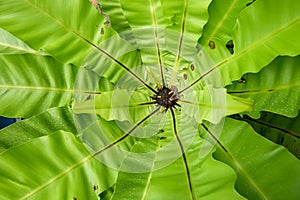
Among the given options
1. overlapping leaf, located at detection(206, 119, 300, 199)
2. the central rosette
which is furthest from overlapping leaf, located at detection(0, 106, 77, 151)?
overlapping leaf, located at detection(206, 119, 300, 199)

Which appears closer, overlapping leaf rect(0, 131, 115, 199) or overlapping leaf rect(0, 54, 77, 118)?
overlapping leaf rect(0, 131, 115, 199)

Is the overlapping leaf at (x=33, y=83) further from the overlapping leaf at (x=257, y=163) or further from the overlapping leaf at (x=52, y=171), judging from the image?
the overlapping leaf at (x=257, y=163)

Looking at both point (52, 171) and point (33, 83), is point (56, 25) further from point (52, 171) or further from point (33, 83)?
point (52, 171)

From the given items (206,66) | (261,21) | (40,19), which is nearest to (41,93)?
(40,19)

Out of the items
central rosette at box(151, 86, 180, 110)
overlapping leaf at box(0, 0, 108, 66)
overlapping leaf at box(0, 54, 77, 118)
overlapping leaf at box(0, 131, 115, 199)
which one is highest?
overlapping leaf at box(0, 0, 108, 66)

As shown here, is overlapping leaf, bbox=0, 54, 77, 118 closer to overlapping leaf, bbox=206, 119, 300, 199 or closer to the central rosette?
the central rosette

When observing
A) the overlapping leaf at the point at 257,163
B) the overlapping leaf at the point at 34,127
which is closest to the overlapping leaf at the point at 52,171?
the overlapping leaf at the point at 34,127

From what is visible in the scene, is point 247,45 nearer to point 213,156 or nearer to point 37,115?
point 213,156

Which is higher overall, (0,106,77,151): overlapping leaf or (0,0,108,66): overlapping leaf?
(0,0,108,66): overlapping leaf

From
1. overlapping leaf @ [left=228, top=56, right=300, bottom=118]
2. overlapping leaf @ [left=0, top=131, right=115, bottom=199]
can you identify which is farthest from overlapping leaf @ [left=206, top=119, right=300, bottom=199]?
overlapping leaf @ [left=0, top=131, right=115, bottom=199]
